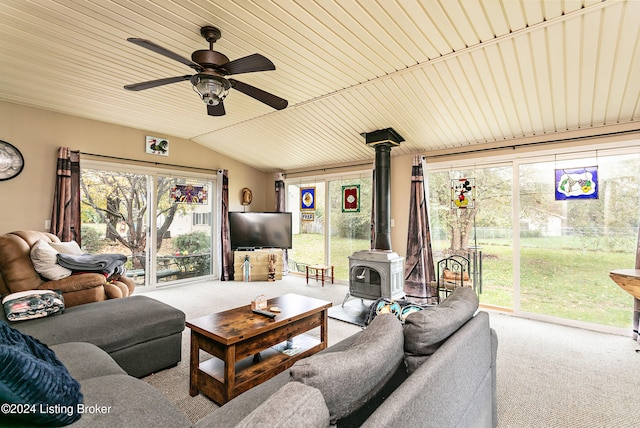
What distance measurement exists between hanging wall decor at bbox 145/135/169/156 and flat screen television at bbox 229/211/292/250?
1622 mm

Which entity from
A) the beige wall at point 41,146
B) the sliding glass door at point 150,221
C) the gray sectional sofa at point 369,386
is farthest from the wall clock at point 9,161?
the gray sectional sofa at point 369,386

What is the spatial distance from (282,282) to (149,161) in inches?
127

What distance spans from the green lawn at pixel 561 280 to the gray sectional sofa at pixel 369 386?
275 cm

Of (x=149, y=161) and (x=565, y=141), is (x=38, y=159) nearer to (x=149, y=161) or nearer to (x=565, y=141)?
(x=149, y=161)

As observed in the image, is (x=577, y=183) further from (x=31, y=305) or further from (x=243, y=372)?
(x=31, y=305)

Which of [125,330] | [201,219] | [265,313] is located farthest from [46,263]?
[201,219]

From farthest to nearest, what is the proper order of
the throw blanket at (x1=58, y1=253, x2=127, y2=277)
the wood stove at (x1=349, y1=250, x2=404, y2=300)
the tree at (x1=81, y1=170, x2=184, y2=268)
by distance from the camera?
the tree at (x1=81, y1=170, x2=184, y2=268) < the wood stove at (x1=349, y1=250, x2=404, y2=300) < the throw blanket at (x1=58, y1=253, x2=127, y2=277)

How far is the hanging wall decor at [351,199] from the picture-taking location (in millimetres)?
5664

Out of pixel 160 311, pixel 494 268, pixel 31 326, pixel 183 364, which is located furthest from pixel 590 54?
pixel 31 326

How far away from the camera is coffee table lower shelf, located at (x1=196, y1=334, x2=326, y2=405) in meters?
2.02

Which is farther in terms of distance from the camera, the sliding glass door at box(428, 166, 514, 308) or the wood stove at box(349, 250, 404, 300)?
the sliding glass door at box(428, 166, 514, 308)

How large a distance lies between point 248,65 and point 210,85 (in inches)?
14.9

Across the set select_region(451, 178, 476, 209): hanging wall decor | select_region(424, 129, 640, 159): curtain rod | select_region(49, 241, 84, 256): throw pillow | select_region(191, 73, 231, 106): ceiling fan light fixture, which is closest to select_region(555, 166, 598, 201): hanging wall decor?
select_region(424, 129, 640, 159): curtain rod

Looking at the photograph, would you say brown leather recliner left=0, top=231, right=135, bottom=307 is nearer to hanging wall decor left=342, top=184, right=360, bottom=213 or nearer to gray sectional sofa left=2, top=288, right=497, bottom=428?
gray sectional sofa left=2, top=288, right=497, bottom=428
